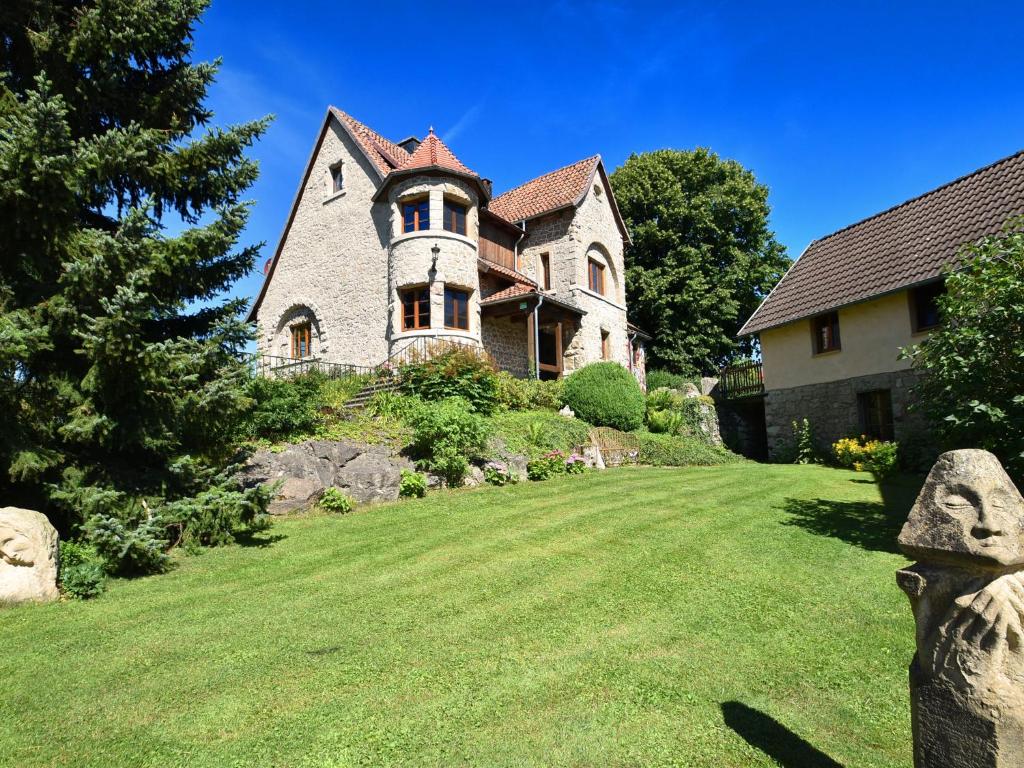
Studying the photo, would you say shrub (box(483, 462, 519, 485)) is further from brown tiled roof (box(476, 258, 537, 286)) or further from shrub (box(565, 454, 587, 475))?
brown tiled roof (box(476, 258, 537, 286))

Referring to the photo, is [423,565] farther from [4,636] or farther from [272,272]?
[272,272]

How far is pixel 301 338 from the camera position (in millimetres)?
23438

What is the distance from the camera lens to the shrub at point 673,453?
1700 centimetres

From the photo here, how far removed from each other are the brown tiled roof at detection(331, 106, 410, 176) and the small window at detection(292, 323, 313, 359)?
6763mm

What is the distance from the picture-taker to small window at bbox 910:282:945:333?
581 inches

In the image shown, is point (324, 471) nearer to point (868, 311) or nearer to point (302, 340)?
point (302, 340)

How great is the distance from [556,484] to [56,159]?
949 centimetres

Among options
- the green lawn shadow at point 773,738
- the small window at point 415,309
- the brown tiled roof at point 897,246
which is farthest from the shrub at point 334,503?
the brown tiled roof at point 897,246

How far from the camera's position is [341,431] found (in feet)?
38.3

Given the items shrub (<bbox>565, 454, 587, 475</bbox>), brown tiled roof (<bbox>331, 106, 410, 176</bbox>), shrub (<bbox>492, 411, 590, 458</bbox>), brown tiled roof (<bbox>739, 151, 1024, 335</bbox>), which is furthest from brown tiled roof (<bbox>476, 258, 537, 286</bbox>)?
shrub (<bbox>565, 454, 587, 475</bbox>)

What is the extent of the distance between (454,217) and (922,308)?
13898 millimetres

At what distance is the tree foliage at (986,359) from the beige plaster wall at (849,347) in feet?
23.5

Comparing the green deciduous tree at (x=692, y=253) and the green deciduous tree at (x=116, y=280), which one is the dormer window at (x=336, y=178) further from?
the green deciduous tree at (x=692, y=253)

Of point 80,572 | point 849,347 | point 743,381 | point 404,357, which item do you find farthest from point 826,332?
point 80,572
